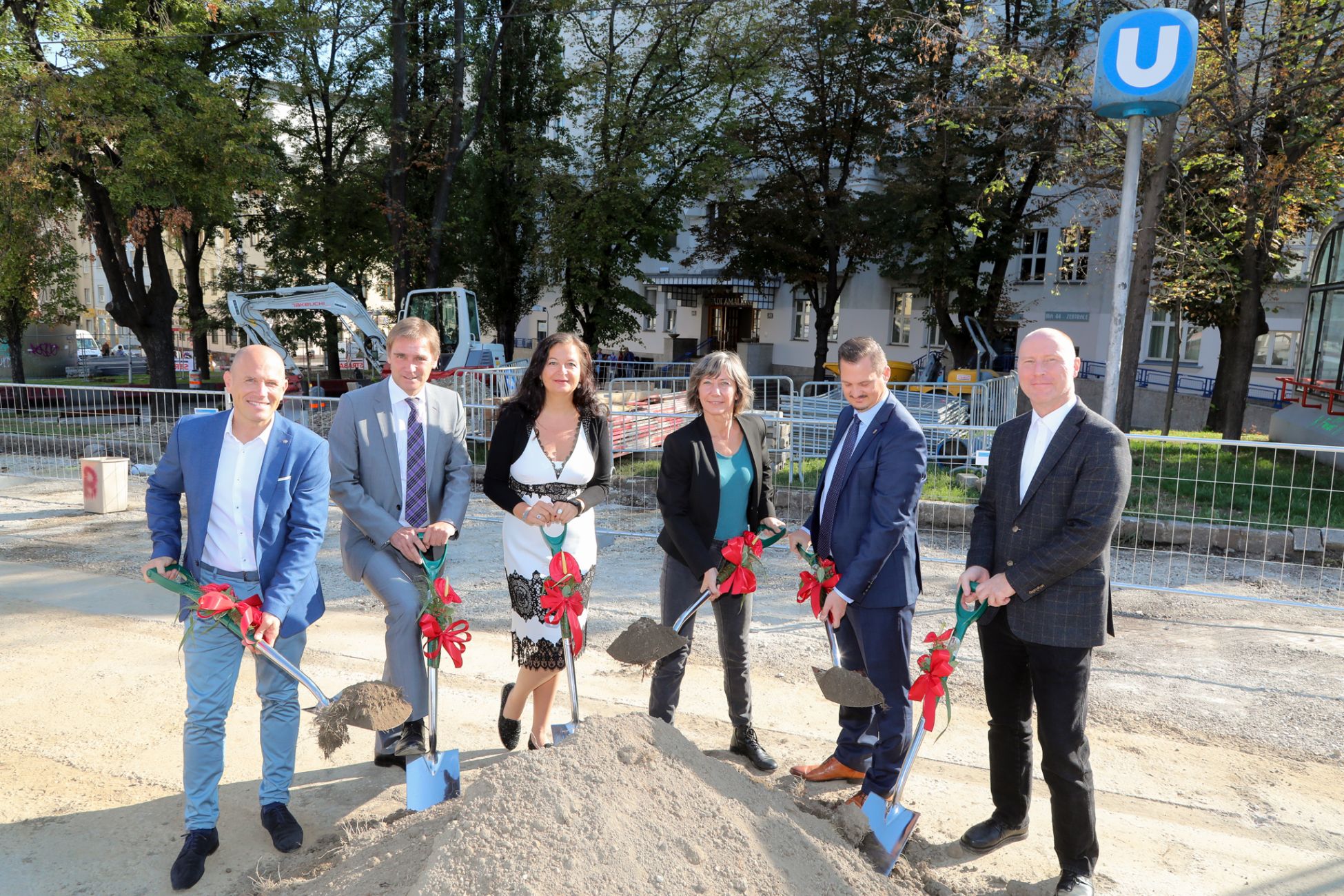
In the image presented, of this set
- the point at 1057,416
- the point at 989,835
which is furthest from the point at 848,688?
the point at 1057,416

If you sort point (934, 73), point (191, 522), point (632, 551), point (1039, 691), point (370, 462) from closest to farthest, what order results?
point (1039, 691) → point (191, 522) → point (370, 462) → point (632, 551) → point (934, 73)

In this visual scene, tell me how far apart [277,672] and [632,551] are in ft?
15.2

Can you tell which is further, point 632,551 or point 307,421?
point 307,421

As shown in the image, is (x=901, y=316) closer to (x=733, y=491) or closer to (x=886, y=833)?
(x=733, y=491)

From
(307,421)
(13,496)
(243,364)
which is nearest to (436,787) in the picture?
(243,364)

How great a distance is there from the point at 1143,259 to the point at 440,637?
846 cm

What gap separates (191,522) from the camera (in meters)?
3.27

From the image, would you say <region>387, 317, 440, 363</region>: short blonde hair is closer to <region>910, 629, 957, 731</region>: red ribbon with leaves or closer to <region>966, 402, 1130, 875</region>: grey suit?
<region>910, 629, 957, 731</region>: red ribbon with leaves

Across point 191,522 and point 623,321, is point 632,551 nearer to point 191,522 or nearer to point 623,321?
point 191,522

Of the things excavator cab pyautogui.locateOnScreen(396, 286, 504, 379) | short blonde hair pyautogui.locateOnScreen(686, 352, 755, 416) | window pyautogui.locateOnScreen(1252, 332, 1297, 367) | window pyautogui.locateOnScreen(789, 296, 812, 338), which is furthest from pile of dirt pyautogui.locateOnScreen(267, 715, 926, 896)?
window pyautogui.locateOnScreen(789, 296, 812, 338)

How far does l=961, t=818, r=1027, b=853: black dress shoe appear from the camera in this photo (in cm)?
333

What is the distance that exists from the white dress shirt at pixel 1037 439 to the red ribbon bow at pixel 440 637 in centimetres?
221

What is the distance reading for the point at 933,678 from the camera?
3234mm

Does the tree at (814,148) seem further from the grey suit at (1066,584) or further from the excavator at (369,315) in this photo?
the grey suit at (1066,584)
